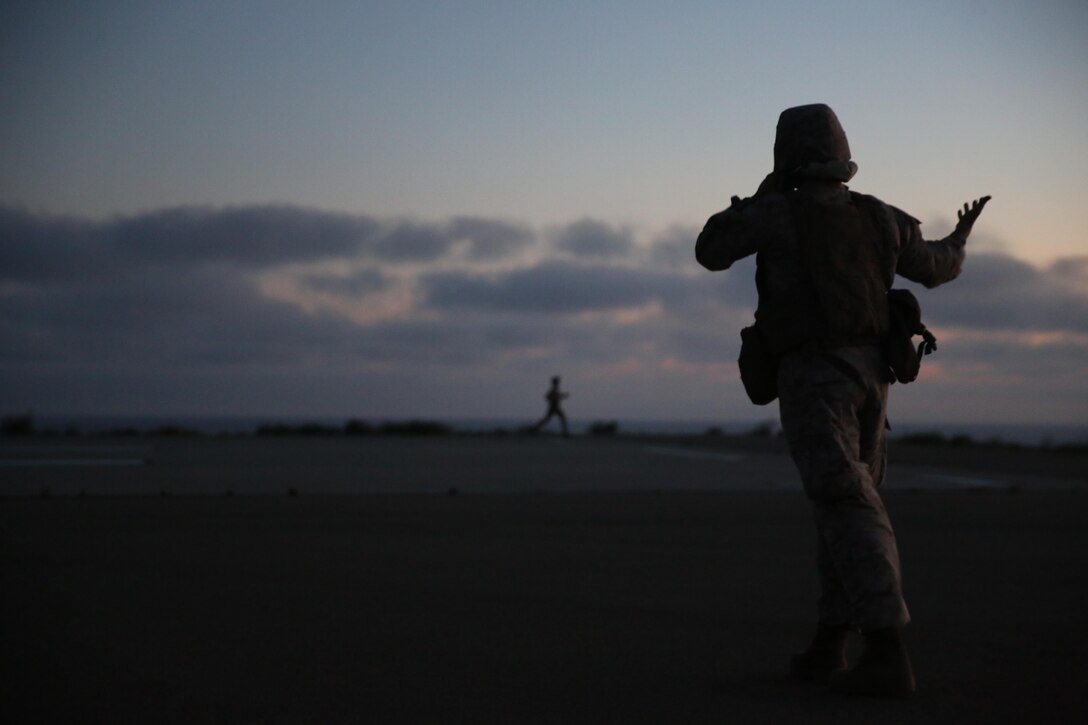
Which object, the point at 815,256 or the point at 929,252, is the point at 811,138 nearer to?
the point at 815,256

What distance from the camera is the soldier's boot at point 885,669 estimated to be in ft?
13.2

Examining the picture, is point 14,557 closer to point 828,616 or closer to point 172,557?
point 172,557

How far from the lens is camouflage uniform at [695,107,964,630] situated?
13.4 ft

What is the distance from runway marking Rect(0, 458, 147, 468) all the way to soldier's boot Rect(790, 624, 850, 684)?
13.2 metres

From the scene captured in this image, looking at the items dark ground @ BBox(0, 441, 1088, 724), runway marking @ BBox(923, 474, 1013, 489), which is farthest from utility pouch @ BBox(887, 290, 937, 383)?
runway marking @ BBox(923, 474, 1013, 489)

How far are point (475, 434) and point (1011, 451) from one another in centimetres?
1368

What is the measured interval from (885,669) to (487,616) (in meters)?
2.13

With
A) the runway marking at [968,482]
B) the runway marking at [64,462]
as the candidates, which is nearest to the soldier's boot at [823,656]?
the runway marking at [968,482]

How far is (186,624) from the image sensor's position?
5.27 metres

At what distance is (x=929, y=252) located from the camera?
14.9 feet

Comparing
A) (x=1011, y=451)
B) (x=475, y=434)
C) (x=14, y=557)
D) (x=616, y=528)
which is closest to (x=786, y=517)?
(x=616, y=528)

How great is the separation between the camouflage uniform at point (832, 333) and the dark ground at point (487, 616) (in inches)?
22.5

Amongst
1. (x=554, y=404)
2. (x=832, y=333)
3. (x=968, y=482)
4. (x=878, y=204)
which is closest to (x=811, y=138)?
(x=878, y=204)

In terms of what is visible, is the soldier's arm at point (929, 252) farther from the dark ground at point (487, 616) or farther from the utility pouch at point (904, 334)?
the dark ground at point (487, 616)
